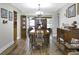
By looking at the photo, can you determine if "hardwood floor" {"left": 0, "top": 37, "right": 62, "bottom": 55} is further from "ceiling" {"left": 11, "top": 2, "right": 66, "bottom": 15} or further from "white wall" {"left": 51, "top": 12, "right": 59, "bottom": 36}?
"ceiling" {"left": 11, "top": 2, "right": 66, "bottom": 15}

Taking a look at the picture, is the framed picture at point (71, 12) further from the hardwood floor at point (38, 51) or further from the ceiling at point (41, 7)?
the hardwood floor at point (38, 51)

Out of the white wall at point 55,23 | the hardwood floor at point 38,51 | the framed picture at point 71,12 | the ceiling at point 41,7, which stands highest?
the ceiling at point 41,7

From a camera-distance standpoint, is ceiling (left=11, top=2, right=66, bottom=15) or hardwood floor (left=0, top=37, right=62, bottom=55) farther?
ceiling (left=11, top=2, right=66, bottom=15)

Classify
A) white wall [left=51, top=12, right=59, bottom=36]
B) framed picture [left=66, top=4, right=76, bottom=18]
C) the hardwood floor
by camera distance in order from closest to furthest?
framed picture [left=66, top=4, right=76, bottom=18] < the hardwood floor < white wall [left=51, top=12, right=59, bottom=36]

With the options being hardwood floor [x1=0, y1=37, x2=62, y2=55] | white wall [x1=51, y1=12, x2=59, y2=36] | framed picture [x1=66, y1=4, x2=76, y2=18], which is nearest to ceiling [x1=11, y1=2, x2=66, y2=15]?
white wall [x1=51, y1=12, x2=59, y2=36]

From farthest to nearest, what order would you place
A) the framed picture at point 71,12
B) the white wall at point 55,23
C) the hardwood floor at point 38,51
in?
1. the white wall at point 55,23
2. the hardwood floor at point 38,51
3. the framed picture at point 71,12

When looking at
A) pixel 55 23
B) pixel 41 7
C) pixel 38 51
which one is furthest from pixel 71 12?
pixel 41 7

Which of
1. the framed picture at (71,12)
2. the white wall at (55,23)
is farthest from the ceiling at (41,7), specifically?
the framed picture at (71,12)

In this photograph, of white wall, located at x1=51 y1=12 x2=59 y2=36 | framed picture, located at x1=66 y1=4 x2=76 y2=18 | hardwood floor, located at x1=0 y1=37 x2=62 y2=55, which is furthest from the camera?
white wall, located at x1=51 y1=12 x2=59 y2=36

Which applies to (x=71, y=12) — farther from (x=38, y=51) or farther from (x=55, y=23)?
(x=38, y=51)

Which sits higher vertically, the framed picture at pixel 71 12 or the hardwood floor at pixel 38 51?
the framed picture at pixel 71 12

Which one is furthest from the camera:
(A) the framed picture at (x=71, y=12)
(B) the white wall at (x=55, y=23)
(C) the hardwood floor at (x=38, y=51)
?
(B) the white wall at (x=55, y=23)

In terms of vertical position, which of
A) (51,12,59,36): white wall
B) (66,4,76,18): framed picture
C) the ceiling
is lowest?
(51,12,59,36): white wall

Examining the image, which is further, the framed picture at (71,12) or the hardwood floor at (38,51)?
the hardwood floor at (38,51)
